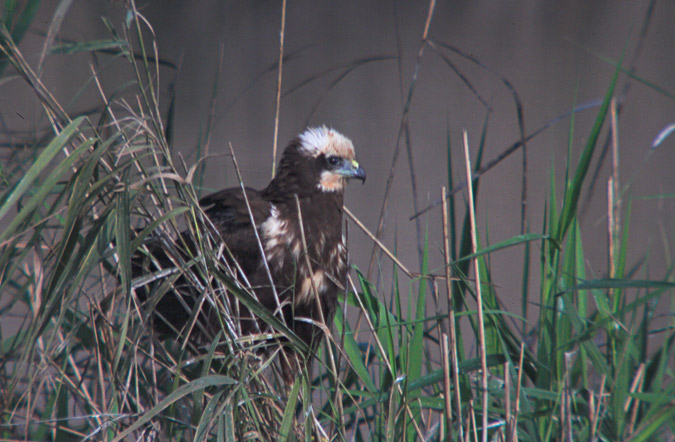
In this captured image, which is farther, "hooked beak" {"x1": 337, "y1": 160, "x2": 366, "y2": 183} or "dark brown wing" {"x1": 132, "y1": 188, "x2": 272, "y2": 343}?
"hooked beak" {"x1": 337, "y1": 160, "x2": 366, "y2": 183}

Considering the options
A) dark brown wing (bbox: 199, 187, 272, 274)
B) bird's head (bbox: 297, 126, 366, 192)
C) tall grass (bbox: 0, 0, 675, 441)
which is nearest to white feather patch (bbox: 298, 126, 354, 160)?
bird's head (bbox: 297, 126, 366, 192)

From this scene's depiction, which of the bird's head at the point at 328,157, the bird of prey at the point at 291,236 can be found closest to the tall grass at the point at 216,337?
the bird of prey at the point at 291,236

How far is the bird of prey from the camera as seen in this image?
4.79 feet

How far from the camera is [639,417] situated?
118cm

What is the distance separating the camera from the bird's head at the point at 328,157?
1.68 metres

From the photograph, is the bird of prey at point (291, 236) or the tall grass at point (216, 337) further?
the bird of prey at point (291, 236)

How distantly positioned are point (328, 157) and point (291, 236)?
0.28 m

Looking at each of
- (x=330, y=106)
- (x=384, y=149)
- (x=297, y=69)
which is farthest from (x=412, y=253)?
(x=297, y=69)

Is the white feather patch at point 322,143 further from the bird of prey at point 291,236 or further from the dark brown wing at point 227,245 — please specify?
the dark brown wing at point 227,245

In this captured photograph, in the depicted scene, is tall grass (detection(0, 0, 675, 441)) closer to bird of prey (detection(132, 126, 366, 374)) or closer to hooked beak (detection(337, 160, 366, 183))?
bird of prey (detection(132, 126, 366, 374))

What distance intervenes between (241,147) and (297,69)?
0.37 meters

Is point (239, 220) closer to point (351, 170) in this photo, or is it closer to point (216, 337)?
point (351, 170)

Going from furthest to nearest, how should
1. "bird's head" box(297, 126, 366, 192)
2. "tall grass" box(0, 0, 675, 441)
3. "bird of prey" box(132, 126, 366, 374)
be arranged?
1. "bird's head" box(297, 126, 366, 192)
2. "bird of prey" box(132, 126, 366, 374)
3. "tall grass" box(0, 0, 675, 441)

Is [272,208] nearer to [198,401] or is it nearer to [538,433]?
[198,401]
